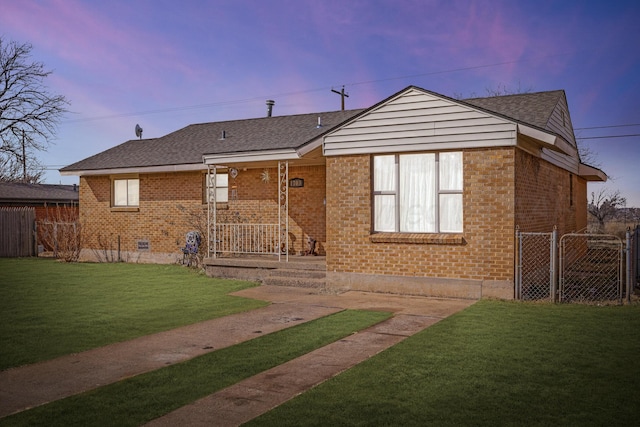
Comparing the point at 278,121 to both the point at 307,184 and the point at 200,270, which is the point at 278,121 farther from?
the point at 200,270

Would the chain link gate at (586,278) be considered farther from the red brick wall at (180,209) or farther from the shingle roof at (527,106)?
the red brick wall at (180,209)

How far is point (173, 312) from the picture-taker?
33.1ft

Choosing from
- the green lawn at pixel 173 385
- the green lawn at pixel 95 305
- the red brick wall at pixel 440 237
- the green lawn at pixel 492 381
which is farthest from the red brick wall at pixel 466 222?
the green lawn at pixel 173 385

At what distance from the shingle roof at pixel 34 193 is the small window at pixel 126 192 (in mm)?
11653

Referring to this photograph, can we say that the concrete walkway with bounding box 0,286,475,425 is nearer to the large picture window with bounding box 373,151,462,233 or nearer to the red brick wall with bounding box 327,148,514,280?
the red brick wall with bounding box 327,148,514,280

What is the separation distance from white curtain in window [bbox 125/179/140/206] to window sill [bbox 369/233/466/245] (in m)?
10.9

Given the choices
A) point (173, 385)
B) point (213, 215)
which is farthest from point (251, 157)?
point (173, 385)

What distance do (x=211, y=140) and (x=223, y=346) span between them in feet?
44.7

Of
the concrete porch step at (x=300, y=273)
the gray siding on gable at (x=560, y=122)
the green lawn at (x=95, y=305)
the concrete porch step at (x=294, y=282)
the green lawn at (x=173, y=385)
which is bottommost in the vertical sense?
the green lawn at (x=173, y=385)

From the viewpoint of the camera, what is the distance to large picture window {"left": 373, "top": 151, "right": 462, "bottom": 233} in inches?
453

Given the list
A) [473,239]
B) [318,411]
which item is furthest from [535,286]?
[318,411]

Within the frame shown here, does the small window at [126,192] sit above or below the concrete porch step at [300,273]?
above

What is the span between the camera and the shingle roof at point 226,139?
1606 centimetres

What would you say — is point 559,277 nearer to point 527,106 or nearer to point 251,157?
point 527,106
